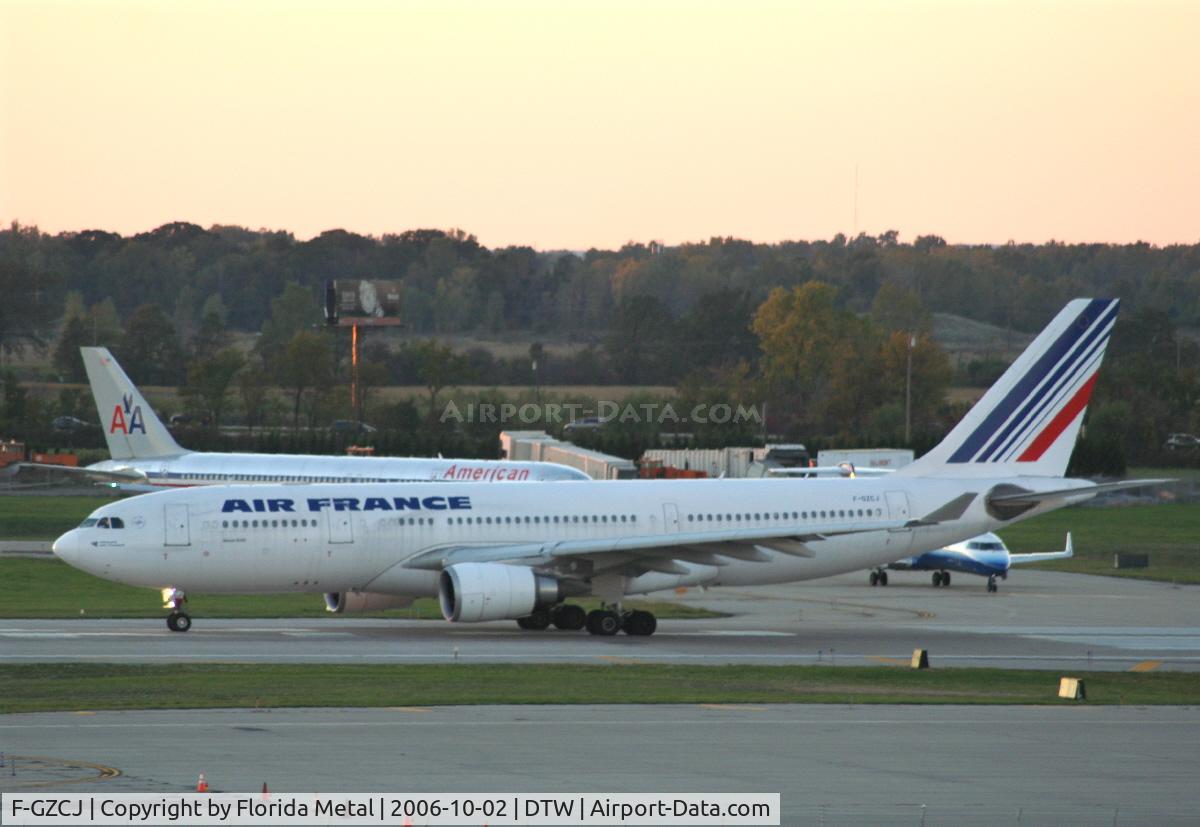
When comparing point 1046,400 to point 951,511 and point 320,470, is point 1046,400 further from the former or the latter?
point 320,470

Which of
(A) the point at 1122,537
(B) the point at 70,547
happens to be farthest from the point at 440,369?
(B) the point at 70,547

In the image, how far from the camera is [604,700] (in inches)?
1103

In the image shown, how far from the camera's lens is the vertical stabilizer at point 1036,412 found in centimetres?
4453

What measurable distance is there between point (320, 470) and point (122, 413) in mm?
11504

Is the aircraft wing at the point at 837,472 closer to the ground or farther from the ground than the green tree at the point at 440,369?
closer to the ground

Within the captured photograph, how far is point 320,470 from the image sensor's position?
7312 centimetres

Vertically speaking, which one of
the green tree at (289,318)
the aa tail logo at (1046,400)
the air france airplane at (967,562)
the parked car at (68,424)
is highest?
the green tree at (289,318)

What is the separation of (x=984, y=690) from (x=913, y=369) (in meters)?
120

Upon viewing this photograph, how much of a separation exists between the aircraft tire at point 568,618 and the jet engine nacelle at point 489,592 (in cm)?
233

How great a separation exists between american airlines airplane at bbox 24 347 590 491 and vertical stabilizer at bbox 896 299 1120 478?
25677 mm

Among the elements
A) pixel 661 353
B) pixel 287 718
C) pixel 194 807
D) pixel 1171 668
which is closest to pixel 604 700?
pixel 287 718

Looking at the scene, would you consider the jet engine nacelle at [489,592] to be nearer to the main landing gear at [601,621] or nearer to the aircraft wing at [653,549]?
the aircraft wing at [653,549]

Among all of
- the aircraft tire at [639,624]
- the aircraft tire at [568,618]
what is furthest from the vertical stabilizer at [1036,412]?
the aircraft tire at [568,618]

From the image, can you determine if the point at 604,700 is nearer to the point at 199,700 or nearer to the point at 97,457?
the point at 199,700
